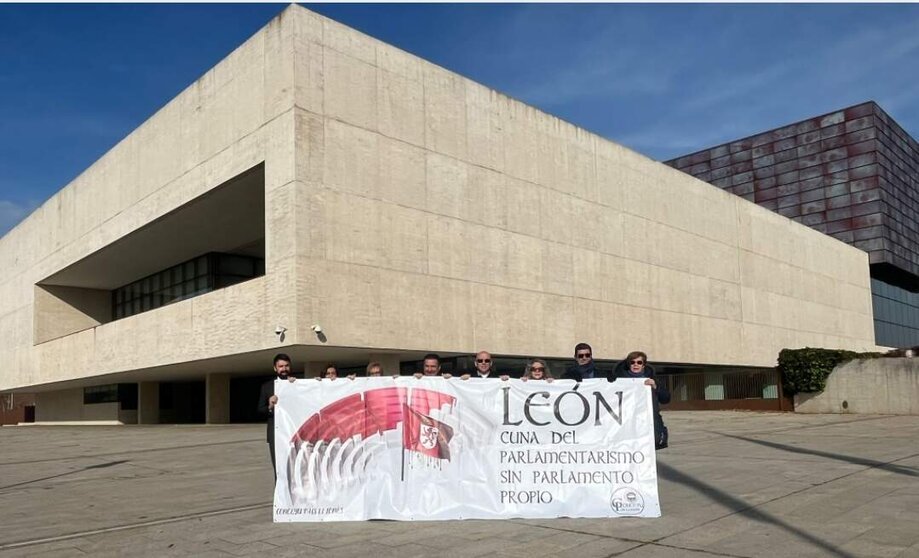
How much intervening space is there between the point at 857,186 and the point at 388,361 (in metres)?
44.6

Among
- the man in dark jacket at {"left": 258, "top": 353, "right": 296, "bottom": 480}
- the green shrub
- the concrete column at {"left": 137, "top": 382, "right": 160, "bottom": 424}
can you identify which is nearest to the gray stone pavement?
the man in dark jacket at {"left": 258, "top": 353, "right": 296, "bottom": 480}

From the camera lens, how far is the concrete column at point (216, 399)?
31.6 meters

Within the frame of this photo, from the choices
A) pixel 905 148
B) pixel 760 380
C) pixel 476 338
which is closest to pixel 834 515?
pixel 476 338

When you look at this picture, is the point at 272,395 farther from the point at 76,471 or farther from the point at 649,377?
the point at 76,471

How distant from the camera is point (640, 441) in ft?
26.6

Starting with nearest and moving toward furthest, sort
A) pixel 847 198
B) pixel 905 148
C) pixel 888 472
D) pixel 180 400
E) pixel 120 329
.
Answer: pixel 888 472 < pixel 120 329 < pixel 180 400 < pixel 847 198 < pixel 905 148

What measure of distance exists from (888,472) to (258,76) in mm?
18595

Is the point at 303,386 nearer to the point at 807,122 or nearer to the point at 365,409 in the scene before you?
the point at 365,409

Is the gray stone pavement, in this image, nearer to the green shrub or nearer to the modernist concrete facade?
the modernist concrete facade

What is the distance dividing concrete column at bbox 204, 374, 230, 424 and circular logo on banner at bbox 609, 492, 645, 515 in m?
26.5

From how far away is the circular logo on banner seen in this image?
7637 millimetres

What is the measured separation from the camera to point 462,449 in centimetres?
806

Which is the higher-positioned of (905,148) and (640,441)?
(905,148)

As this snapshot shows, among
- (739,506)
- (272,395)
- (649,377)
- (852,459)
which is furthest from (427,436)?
(852,459)
